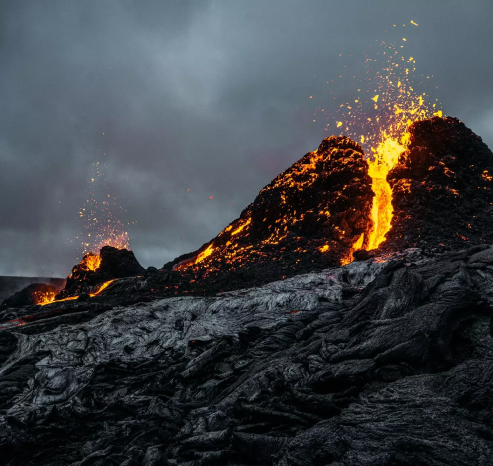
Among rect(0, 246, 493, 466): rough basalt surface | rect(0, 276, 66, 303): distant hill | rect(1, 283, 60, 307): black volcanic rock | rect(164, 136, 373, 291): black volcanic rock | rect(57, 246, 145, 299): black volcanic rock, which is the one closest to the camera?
rect(0, 246, 493, 466): rough basalt surface

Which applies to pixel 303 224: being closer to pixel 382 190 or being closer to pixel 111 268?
pixel 382 190

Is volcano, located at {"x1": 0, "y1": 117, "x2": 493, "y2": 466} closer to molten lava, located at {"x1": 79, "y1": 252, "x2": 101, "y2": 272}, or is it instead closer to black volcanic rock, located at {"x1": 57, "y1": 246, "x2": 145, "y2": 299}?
black volcanic rock, located at {"x1": 57, "y1": 246, "x2": 145, "y2": 299}

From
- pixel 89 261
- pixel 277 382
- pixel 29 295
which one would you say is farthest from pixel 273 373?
pixel 29 295

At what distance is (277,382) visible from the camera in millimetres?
11164

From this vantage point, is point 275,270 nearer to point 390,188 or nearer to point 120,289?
point 120,289

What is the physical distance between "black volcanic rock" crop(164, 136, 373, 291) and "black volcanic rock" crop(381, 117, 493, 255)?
4.83 meters

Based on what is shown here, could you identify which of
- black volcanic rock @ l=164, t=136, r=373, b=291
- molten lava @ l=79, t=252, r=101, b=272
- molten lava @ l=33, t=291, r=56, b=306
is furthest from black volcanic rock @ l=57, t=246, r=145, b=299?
molten lava @ l=33, t=291, r=56, b=306

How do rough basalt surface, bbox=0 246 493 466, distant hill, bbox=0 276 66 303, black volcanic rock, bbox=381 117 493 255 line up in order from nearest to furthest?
1. rough basalt surface, bbox=0 246 493 466
2. black volcanic rock, bbox=381 117 493 255
3. distant hill, bbox=0 276 66 303

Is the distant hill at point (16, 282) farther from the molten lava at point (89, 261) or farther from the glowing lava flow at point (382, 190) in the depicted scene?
the glowing lava flow at point (382, 190)

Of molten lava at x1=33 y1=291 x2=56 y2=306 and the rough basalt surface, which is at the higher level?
molten lava at x1=33 y1=291 x2=56 y2=306

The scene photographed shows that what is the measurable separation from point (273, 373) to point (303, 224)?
33.8 m

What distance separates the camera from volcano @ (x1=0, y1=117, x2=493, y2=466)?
7.99 metres

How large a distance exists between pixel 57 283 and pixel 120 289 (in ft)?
256

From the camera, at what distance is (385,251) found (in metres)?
31.2
